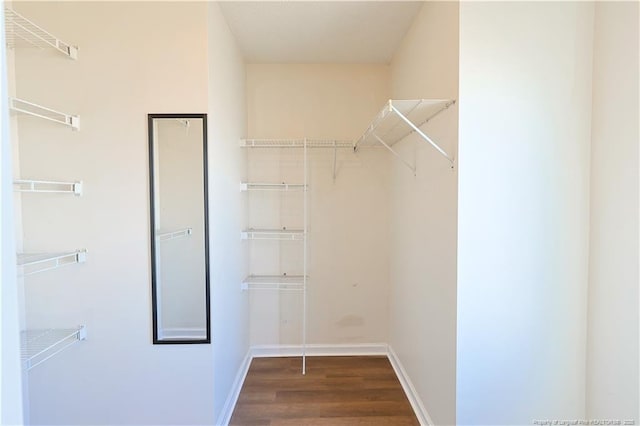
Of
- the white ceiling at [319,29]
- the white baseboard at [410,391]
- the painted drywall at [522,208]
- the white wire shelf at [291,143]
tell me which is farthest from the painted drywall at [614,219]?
the white wire shelf at [291,143]

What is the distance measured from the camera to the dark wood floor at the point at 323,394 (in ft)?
6.72

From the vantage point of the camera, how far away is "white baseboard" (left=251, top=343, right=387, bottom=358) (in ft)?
9.36

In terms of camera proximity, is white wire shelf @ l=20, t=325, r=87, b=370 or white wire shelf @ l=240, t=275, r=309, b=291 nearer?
white wire shelf @ l=20, t=325, r=87, b=370

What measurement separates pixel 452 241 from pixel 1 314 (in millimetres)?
1590

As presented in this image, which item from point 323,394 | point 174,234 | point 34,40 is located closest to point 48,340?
point 174,234

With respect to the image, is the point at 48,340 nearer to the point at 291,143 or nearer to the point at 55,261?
the point at 55,261

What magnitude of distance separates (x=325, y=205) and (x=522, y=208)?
64.5 inches

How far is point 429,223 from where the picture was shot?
6.10ft

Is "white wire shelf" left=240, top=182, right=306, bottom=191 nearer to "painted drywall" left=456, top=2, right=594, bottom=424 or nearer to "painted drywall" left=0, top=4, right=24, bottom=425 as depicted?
"painted drywall" left=456, top=2, right=594, bottom=424

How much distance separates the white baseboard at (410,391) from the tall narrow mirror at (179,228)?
1.43 metres

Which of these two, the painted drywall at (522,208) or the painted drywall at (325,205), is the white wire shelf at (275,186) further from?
the painted drywall at (522,208)

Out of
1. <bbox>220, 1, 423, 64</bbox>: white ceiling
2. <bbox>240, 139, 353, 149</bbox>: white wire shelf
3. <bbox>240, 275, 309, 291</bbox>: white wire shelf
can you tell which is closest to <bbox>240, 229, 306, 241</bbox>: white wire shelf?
<bbox>240, 275, 309, 291</bbox>: white wire shelf

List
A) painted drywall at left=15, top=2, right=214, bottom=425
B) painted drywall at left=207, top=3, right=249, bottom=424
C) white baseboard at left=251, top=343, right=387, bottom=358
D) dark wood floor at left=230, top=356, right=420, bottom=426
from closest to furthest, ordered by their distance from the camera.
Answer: painted drywall at left=15, top=2, right=214, bottom=425 < painted drywall at left=207, top=3, right=249, bottom=424 < dark wood floor at left=230, top=356, right=420, bottom=426 < white baseboard at left=251, top=343, right=387, bottom=358

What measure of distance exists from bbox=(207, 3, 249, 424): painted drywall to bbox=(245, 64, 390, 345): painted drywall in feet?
0.81
